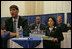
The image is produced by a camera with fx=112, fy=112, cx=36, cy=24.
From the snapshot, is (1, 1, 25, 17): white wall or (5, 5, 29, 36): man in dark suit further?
(1, 1, 25, 17): white wall

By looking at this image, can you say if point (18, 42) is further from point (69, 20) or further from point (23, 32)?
point (69, 20)

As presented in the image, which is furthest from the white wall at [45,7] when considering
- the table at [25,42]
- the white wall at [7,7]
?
the table at [25,42]

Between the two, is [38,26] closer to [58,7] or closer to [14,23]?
[58,7]

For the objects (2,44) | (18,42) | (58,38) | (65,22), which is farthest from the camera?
(65,22)

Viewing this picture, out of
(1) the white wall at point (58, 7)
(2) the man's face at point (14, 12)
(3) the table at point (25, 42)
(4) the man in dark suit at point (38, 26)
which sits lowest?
(3) the table at point (25, 42)

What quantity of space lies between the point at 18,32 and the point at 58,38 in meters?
0.40

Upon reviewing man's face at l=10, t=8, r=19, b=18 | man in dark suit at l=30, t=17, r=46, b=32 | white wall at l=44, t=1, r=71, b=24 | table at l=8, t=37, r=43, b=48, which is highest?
white wall at l=44, t=1, r=71, b=24

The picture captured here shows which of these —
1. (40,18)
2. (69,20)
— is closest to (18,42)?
(40,18)

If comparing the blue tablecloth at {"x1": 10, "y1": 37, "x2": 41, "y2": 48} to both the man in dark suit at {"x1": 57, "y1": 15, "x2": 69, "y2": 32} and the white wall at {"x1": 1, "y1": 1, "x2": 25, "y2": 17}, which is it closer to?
the man in dark suit at {"x1": 57, "y1": 15, "x2": 69, "y2": 32}

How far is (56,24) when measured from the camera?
113cm

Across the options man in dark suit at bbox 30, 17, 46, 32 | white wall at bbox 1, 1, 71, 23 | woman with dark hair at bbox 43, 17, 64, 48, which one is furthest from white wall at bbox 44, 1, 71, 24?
woman with dark hair at bbox 43, 17, 64, 48

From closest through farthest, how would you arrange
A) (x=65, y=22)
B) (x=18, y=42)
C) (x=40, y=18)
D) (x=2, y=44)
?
(x=2, y=44)
(x=18, y=42)
(x=65, y=22)
(x=40, y=18)

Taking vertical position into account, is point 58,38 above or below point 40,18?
below

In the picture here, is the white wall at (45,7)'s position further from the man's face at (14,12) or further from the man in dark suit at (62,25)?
the man's face at (14,12)
